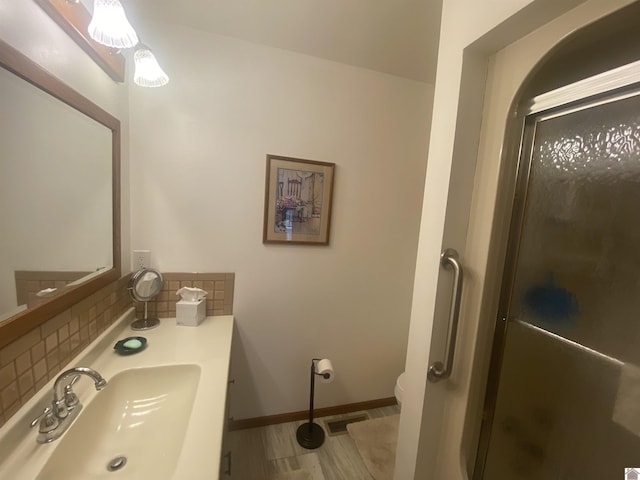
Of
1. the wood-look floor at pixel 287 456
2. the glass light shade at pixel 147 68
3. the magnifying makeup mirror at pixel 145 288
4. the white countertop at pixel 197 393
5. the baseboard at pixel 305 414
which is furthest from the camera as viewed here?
the baseboard at pixel 305 414

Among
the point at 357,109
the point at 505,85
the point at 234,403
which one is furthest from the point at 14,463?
the point at 357,109

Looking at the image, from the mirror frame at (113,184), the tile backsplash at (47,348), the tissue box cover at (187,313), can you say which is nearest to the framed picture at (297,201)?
the tissue box cover at (187,313)

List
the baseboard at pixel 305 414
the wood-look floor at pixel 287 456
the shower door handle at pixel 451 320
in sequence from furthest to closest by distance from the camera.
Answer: the baseboard at pixel 305 414, the wood-look floor at pixel 287 456, the shower door handle at pixel 451 320

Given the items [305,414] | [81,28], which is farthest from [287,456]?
[81,28]

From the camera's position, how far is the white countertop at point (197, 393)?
0.60 meters

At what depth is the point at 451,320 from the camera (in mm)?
835

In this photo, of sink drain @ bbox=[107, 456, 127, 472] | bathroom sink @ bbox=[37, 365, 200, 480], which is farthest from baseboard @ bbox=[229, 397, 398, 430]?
sink drain @ bbox=[107, 456, 127, 472]

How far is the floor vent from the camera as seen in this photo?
1.72 meters

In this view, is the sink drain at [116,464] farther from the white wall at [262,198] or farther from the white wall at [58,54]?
the white wall at [262,198]

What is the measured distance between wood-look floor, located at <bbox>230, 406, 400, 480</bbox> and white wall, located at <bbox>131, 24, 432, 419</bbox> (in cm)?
13

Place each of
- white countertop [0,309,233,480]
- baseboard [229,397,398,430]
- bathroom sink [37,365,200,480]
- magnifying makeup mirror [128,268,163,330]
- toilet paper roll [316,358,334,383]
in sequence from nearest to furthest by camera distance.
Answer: white countertop [0,309,233,480] < bathroom sink [37,365,200,480] < magnifying makeup mirror [128,268,163,330] < toilet paper roll [316,358,334,383] < baseboard [229,397,398,430]

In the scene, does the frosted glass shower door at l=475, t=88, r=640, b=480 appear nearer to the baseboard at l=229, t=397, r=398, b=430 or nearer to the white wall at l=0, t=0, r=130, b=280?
the baseboard at l=229, t=397, r=398, b=430

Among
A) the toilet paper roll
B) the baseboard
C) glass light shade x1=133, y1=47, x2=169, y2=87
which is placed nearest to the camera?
glass light shade x1=133, y1=47, x2=169, y2=87

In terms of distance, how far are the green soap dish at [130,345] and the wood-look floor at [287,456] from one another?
92 cm
